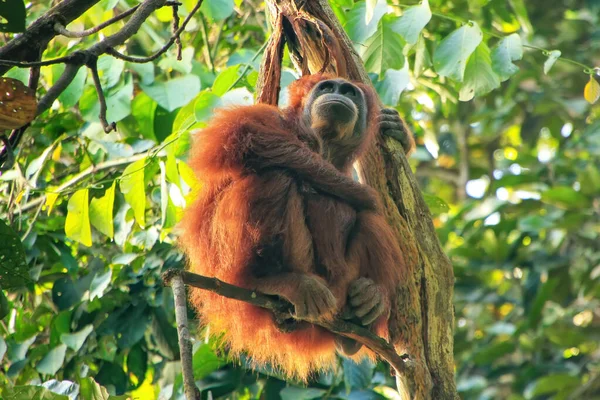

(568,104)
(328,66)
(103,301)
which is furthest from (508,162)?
(103,301)

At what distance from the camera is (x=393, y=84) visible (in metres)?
4.14

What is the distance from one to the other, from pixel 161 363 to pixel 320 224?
1.93m

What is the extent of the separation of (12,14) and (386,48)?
6.74 feet

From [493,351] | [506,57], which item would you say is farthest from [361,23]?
[493,351]

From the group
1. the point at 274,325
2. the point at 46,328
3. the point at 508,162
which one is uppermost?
the point at 274,325

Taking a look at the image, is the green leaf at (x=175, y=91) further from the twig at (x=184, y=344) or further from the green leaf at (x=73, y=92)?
the twig at (x=184, y=344)

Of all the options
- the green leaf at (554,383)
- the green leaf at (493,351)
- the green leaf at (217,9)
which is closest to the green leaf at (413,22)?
the green leaf at (217,9)

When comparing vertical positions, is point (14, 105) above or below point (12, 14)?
below

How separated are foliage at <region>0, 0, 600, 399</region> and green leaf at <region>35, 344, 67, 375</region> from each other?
0.01 metres

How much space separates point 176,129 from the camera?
4.07 meters

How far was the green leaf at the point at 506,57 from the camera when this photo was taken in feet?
12.8

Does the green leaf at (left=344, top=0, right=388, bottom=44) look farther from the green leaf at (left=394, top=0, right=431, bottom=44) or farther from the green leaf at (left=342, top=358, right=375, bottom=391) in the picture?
the green leaf at (left=342, top=358, right=375, bottom=391)

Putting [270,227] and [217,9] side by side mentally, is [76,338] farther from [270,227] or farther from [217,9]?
[217,9]

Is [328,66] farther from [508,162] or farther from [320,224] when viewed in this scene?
[508,162]
